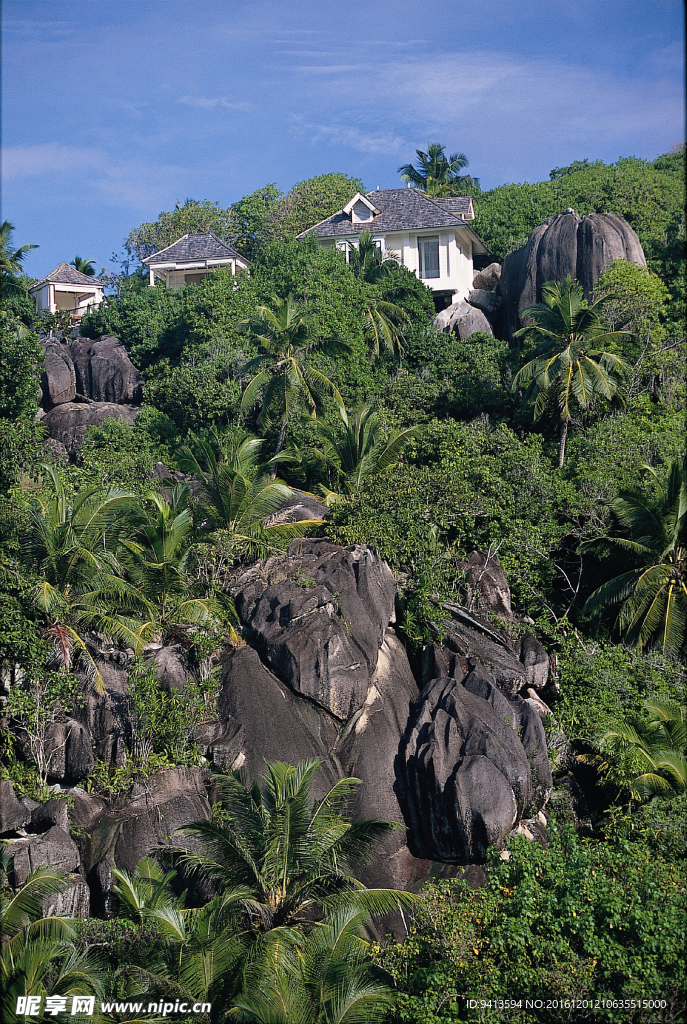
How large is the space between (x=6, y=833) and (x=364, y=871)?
265 inches

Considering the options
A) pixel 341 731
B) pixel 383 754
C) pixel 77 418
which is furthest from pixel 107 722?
pixel 77 418

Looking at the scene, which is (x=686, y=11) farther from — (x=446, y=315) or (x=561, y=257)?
(x=446, y=315)

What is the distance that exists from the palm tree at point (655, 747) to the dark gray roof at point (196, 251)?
32.7 metres

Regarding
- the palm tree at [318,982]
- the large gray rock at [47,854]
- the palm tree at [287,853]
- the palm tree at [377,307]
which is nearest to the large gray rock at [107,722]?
the large gray rock at [47,854]

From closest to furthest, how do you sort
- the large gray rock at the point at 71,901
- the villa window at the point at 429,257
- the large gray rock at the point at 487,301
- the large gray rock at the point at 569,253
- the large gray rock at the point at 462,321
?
the large gray rock at the point at 71,901 → the large gray rock at the point at 569,253 → the large gray rock at the point at 462,321 → the large gray rock at the point at 487,301 → the villa window at the point at 429,257

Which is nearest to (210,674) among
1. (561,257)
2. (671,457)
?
(671,457)

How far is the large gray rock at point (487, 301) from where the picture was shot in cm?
4241

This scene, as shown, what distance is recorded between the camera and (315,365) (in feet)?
108

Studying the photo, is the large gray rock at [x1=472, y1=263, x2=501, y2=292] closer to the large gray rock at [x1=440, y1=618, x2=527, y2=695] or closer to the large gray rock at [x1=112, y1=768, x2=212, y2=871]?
the large gray rock at [x1=440, y1=618, x2=527, y2=695]

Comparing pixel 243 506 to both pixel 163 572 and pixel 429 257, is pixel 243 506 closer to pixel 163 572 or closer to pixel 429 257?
pixel 163 572

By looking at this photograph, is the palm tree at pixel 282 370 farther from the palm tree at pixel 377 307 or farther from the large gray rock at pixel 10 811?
the large gray rock at pixel 10 811

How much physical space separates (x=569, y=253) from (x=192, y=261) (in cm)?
1878

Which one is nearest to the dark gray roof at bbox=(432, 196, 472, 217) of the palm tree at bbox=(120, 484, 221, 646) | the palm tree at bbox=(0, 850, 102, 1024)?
the palm tree at bbox=(120, 484, 221, 646)

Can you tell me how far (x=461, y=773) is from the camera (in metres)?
18.5
